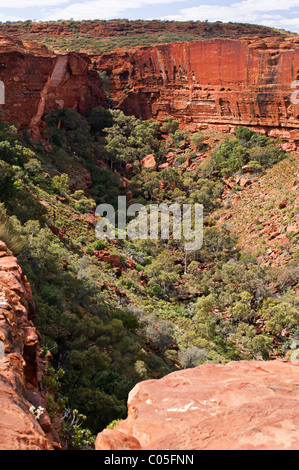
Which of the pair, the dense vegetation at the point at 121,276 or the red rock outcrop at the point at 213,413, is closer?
the red rock outcrop at the point at 213,413

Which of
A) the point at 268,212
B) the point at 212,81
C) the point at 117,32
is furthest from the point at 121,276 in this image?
the point at 117,32

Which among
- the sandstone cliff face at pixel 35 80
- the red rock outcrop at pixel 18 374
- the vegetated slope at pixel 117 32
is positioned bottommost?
the red rock outcrop at pixel 18 374

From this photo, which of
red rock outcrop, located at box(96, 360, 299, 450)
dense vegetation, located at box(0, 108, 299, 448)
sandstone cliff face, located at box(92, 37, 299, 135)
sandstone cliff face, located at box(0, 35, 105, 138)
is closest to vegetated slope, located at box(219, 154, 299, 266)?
dense vegetation, located at box(0, 108, 299, 448)

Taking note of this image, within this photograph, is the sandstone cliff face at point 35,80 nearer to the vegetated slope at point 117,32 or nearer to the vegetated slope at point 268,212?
the vegetated slope at point 268,212

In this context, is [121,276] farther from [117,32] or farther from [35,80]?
[117,32]

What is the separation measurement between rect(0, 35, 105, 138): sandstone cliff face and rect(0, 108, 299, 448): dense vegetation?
1909mm

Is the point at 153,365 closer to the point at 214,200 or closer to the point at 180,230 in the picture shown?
the point at 180,230

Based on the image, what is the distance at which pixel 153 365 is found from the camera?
1480 cm

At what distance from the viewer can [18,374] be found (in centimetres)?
639

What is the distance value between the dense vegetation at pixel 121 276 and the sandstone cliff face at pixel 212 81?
8.61 ft

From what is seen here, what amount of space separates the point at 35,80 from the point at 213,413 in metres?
32.5

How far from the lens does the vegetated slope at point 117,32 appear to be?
59.3m

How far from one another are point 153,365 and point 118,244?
41.0ft

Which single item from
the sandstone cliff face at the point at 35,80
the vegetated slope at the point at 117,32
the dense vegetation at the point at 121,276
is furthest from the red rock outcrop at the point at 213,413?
the vegetated slope at the point at 117,32
